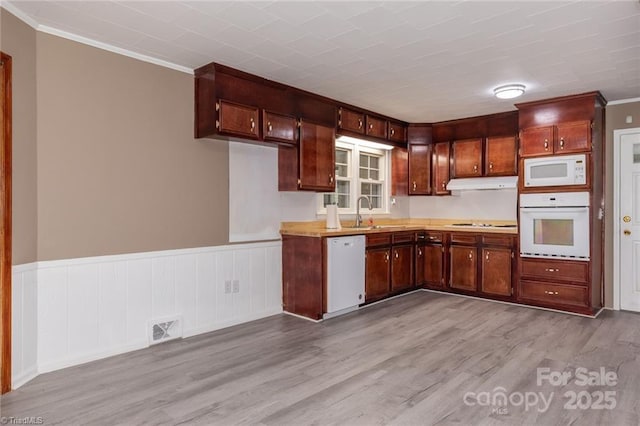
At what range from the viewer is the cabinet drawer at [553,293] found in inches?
175

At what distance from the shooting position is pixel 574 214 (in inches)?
177

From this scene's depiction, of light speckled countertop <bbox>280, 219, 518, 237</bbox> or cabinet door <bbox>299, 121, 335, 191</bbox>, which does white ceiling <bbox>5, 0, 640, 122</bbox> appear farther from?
light speckled countertop <bbox>280, 219, 518, 237</bbox>

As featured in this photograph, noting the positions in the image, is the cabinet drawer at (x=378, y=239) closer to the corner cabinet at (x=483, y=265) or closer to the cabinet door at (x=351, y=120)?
the corner cabinet at (x=483, y=265)

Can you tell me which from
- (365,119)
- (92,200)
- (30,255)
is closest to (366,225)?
(365,119)

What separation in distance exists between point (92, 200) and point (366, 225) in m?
3.59

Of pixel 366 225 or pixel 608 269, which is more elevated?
pixel 366 225

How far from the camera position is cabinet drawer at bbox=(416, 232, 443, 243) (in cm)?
563

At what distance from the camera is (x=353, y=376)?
284cm

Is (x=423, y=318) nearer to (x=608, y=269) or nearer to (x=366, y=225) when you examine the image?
(x=366, y=225)

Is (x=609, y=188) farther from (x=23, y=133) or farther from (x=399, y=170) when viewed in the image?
(x=23, y=133)

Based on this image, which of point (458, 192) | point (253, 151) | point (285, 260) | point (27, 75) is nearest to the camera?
point (27, 75)

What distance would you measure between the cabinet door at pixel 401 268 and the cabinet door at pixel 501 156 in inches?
61.8

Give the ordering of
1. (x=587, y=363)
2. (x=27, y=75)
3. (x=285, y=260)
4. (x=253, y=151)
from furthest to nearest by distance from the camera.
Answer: (x=285, y=260)
(x=253, y=151)
(x=587, y=363)
(x=27, y=75)

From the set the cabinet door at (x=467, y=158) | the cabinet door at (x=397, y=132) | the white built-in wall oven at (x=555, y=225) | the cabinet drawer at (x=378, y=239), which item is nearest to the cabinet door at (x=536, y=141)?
the white built-in wall oven at (x=555, y=225)
